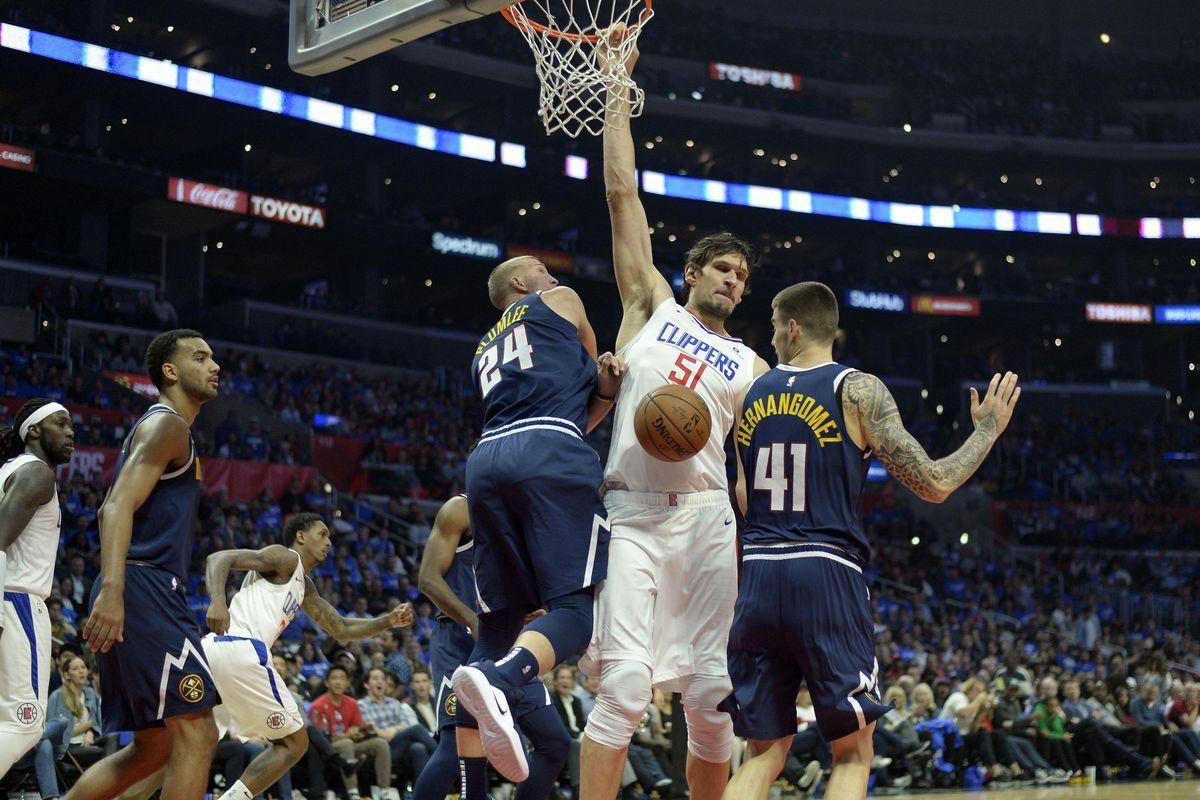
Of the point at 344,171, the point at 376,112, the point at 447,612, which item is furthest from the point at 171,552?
the point at 344,171

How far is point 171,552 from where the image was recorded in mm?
5391

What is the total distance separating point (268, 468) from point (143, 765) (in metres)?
17.7

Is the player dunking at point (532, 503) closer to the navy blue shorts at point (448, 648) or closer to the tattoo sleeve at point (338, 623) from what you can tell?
the navy blue shorts at point (448, 648)

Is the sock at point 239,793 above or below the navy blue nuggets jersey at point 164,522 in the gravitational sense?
below

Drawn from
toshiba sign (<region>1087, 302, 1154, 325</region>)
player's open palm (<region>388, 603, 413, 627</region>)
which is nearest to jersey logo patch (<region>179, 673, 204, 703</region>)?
player's open palm (<region>388, 603, 413, 627</region>)

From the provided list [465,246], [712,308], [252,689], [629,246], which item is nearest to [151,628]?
[252,689]

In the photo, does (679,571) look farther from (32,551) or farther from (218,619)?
(32,551)

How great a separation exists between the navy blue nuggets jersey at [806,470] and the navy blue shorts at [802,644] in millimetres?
85

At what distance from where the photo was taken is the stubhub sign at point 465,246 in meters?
34.3

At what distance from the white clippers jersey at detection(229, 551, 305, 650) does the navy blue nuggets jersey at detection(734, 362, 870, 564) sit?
3257 millimetres

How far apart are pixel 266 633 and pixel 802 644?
3.56 metres

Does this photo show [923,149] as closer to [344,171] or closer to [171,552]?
[344,171]

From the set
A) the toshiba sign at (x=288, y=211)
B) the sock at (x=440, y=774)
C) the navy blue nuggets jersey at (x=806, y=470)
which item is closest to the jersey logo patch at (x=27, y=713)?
the sock at (x=440, y=774)

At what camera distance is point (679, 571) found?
17.4 ft
